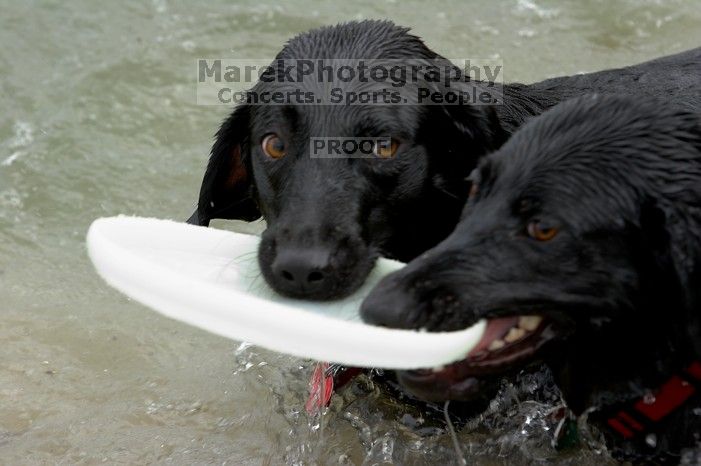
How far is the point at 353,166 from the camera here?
4082 millimetres

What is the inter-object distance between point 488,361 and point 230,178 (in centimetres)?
186

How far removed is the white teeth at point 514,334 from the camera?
11.3ft

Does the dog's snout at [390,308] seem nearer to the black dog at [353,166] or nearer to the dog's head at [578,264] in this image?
the dog's head at [578,264]

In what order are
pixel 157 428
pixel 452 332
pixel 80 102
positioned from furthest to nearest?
pixel 80 102
pixel 157 428
pixel 452 332

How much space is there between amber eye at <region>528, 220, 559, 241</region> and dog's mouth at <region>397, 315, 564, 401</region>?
0.26 meters

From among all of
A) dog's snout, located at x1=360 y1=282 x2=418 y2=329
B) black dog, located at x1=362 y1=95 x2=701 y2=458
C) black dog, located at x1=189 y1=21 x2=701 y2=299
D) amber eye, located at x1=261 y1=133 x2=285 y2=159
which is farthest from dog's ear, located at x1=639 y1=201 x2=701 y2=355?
amber eye, located at x1=261 y1=133 x2=285 y2=159

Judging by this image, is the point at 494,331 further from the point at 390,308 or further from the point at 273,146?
the point at 273,146

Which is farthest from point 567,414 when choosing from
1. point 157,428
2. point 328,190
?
point 157,428

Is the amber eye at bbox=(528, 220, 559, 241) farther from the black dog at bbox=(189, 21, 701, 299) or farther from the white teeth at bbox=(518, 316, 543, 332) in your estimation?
the black dog at bbox=(189, 21, 701, 299)

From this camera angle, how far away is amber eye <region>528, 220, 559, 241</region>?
3344mm

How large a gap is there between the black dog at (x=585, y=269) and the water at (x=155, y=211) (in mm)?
822

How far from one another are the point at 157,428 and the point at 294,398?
636 millimetres

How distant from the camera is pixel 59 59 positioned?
8062 mm

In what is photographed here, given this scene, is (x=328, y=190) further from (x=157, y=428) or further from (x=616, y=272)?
(x=157, y=428)
